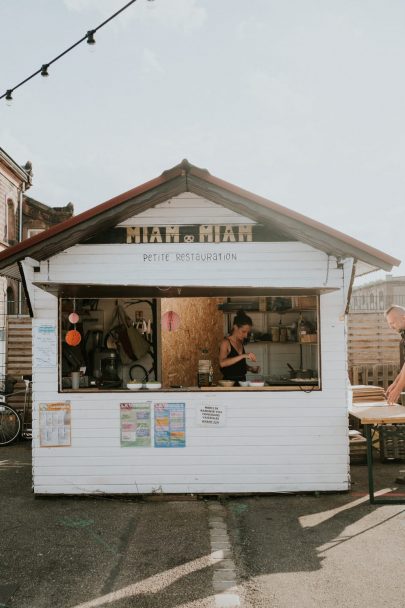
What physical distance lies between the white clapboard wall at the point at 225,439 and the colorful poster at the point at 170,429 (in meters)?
0.08

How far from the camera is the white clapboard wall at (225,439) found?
285 inches

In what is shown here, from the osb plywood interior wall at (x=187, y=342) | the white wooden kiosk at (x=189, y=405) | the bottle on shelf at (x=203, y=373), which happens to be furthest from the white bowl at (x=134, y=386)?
the osb plywood interior wall at (x=187, y=342)

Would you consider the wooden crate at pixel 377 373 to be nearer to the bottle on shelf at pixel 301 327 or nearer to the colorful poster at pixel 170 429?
the bottle on shelf at pixel 301 327

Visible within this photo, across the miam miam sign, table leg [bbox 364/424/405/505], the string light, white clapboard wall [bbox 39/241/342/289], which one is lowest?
table leg [bbox 364/424/405/505]

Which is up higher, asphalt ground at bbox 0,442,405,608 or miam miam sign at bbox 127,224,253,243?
miam miam sign at bbox 127,224,253,243

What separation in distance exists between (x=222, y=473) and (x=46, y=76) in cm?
528

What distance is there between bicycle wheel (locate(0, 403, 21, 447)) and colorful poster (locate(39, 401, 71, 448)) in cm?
456

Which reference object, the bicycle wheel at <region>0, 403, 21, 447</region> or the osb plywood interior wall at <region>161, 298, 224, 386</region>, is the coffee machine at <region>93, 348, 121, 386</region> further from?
the bicycle wheel at <region>0, 403, 21, 447</region>

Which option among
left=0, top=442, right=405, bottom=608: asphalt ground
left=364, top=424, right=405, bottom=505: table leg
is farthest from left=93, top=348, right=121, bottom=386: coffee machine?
left=364, top=424, right=405, bottom=505: table leg

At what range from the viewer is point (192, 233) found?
23.9 ft

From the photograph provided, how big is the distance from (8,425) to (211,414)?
5871mm

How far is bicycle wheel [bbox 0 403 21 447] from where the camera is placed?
1144 centimetres

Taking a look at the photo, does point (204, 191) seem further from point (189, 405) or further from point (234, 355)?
point (234, 355)


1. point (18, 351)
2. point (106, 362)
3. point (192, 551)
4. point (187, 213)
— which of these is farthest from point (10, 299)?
point (192, 551)
